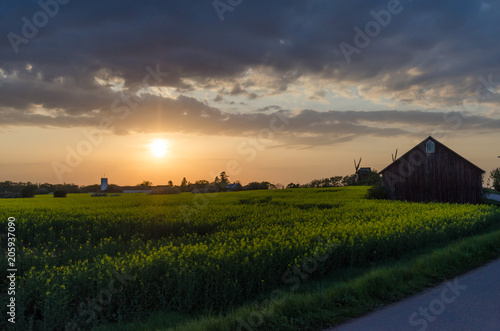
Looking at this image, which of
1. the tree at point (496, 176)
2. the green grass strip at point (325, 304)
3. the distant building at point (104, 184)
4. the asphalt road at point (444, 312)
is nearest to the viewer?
the asphalt road at point (444, 312)

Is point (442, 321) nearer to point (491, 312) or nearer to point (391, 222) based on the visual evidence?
point (491, 312)

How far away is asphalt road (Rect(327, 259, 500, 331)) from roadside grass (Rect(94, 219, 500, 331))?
0.34m

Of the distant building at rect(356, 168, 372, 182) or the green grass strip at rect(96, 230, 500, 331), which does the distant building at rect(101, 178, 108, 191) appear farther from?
the green grass strip at rect(96, 230, 500, 331)

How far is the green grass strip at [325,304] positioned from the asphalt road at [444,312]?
0.34 meters

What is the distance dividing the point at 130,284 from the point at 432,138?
1770 inches

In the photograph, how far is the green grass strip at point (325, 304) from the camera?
6.93 metres

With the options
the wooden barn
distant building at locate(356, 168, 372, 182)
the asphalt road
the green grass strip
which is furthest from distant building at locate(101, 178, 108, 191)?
the asphalt road

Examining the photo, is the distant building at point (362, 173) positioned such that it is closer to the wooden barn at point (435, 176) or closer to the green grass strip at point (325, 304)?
the wooden barn at point (435, 176)

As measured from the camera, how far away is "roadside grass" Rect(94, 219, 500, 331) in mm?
6953

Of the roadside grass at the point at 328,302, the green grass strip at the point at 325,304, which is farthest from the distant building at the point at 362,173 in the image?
the green grass strip at the point at 325,304

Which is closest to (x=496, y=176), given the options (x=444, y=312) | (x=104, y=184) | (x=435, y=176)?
(x=435, y=176)

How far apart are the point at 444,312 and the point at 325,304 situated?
214 cm

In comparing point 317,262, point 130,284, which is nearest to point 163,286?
point 130,284

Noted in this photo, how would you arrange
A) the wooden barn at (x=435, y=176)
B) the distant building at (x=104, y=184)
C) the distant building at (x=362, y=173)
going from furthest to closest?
the distant building at (x=362, y=173) → the distant building at (x=104, y=184) → the wooden barn at (x=435, y=176)
